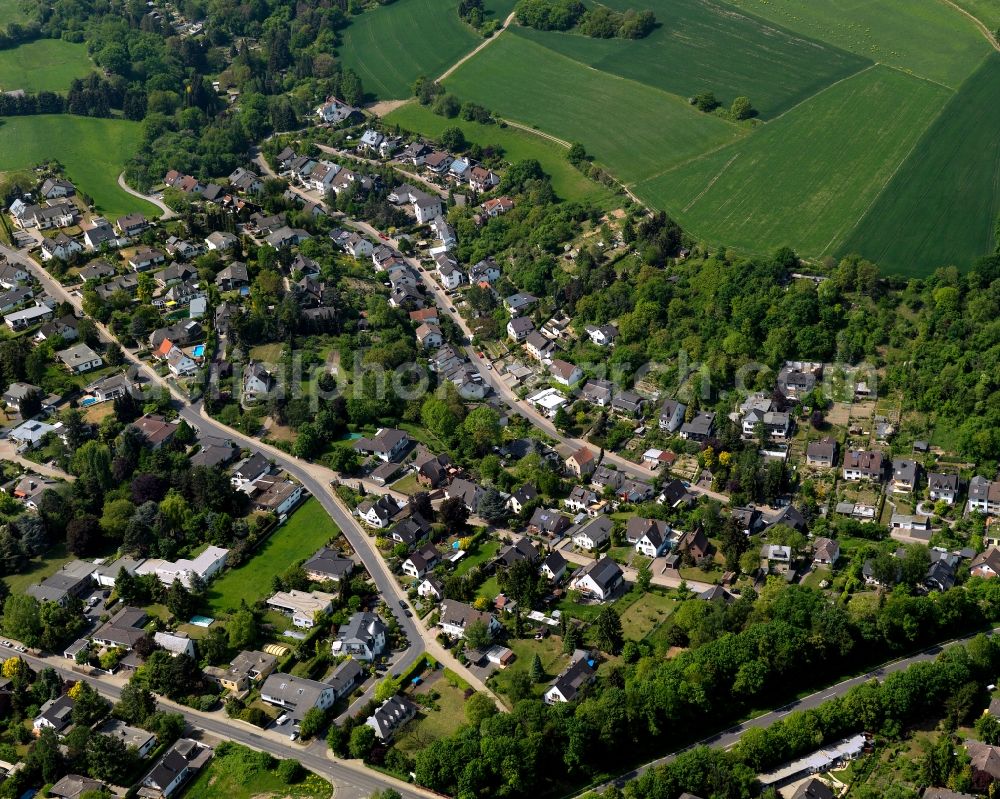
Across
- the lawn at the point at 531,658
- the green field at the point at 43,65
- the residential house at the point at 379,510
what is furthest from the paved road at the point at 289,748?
the green field at the point at 43,65

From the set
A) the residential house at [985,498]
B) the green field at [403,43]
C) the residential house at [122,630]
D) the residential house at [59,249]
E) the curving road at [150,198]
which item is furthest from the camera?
the green field at [403,43]

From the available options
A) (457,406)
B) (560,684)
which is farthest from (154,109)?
(560,684)

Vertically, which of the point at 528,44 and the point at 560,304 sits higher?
the point at 528,44

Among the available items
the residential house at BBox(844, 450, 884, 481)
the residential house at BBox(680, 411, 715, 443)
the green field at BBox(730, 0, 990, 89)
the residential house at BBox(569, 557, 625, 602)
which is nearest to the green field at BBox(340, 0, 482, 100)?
the green field at BBox(730, 0, 990, 89)

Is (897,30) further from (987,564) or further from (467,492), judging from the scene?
(467,492)

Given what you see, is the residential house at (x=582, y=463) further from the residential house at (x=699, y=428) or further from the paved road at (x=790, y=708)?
the paved road at (x=790, y=708)

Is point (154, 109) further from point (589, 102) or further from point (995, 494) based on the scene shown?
point (995, 494)
